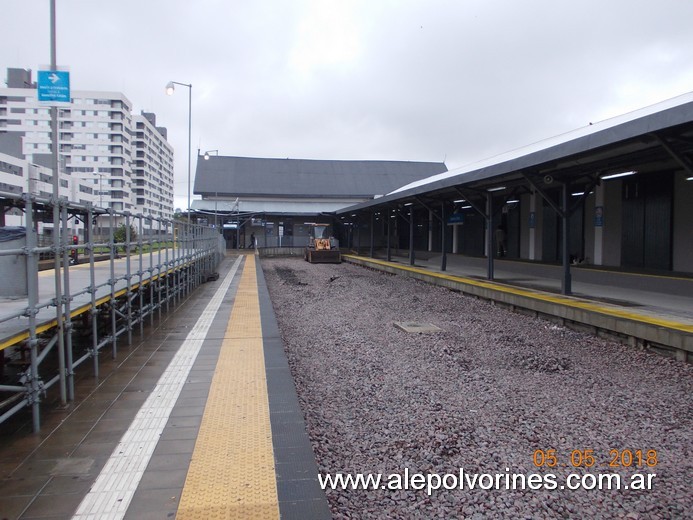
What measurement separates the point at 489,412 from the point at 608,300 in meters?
6.51

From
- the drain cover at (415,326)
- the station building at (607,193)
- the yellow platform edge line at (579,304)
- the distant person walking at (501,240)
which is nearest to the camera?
the yellow platform edge line at (579,304)

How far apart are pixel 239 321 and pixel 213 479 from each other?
5.92 m

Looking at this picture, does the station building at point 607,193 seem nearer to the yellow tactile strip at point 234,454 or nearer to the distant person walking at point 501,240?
the distant person walking at point 501,240

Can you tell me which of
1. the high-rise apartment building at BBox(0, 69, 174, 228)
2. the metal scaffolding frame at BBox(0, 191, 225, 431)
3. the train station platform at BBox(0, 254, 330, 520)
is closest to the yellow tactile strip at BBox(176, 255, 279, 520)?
the train station platform at BBox(0, 254, 330, 520)

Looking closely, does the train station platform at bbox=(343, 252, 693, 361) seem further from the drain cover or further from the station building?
the drain cover

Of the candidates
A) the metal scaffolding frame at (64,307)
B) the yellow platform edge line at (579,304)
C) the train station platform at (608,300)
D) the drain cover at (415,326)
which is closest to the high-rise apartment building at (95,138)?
the train station platform at (608,300)

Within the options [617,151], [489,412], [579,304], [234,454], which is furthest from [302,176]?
[234,454]

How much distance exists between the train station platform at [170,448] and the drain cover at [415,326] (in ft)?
11.6

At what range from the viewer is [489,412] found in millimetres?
4699

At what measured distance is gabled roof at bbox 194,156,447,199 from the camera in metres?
46.7

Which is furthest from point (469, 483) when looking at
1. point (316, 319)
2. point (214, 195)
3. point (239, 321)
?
point (214, 195)

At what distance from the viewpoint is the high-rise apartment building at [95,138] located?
234ft

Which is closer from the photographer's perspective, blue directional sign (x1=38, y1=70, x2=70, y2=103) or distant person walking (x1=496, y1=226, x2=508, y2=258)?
blue directional sign (x1=38, y1=70, x2=70, y2=103)

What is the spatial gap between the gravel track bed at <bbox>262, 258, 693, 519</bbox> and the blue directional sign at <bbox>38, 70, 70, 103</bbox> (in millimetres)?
3543
